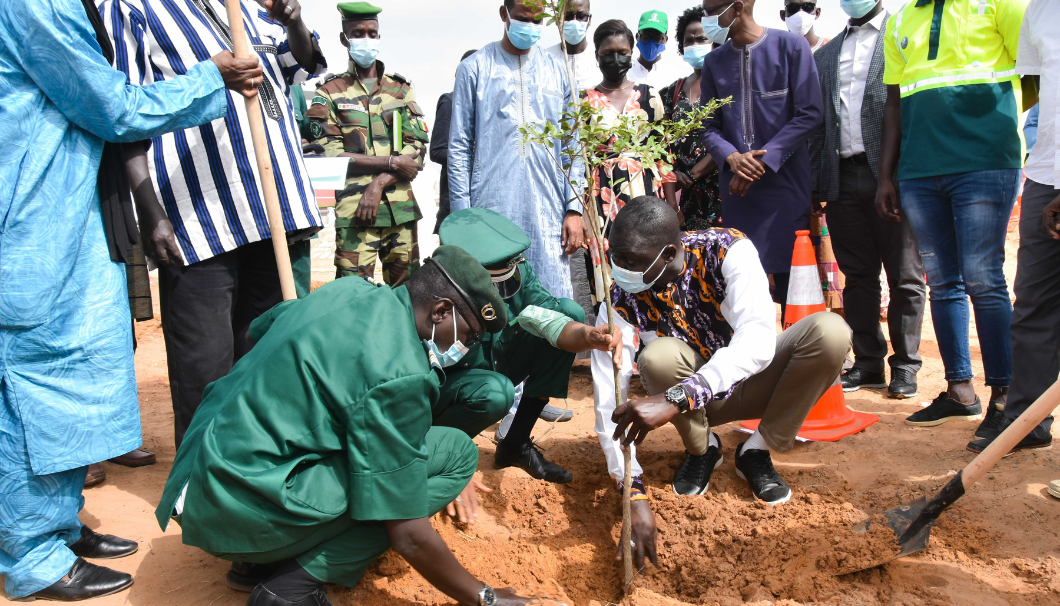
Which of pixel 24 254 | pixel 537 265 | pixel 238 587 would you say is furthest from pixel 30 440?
pixel 537 265

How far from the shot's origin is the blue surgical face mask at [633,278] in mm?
2656

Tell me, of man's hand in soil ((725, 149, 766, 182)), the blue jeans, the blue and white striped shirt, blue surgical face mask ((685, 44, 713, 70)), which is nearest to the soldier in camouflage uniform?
the blue and white striped shirt

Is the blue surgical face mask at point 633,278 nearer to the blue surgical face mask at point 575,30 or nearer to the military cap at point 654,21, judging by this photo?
the blue surgical face mask at point 575,30

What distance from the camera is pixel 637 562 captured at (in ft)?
8.52

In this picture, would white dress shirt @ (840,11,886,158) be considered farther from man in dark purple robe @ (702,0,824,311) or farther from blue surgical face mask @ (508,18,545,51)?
blue surgical face mask @ (508,18,545,51)

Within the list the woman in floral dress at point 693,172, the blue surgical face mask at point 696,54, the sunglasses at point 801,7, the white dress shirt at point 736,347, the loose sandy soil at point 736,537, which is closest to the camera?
the loose sandy soil at point 736,537

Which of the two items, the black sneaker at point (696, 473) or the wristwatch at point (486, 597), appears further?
the black sneaker at point (696, 473)

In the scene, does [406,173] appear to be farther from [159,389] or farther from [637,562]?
[637,562]

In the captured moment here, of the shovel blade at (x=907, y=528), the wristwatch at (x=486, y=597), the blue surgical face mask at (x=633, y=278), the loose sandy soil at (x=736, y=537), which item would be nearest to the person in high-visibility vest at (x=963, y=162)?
the loose sandy soil at (x=736, y=537)

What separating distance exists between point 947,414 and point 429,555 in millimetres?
2797

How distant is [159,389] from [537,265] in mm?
3076

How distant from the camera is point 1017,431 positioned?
7.10 feet

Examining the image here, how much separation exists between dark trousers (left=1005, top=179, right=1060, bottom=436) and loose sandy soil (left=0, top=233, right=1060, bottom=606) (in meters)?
0.35

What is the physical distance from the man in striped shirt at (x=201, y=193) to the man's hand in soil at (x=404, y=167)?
69.9 inches
